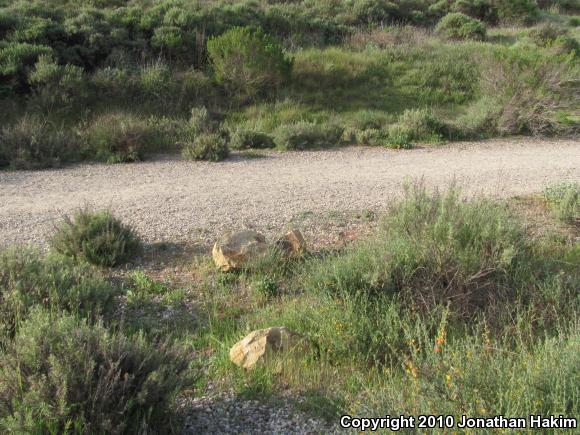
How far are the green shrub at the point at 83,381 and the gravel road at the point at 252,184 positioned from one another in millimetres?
3077

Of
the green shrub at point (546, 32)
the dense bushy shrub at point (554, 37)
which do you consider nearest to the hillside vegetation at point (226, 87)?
the dense bushy shrub at point (554, 37)

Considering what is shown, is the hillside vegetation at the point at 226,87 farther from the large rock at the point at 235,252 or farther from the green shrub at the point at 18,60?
the large rock at the point at 235,252

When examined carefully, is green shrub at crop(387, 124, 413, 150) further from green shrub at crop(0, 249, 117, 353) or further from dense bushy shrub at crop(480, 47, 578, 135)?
green shrub at crop(0, 249, 117, 353)

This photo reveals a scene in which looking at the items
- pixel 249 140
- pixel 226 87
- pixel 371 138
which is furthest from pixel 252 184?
pixel 226 87

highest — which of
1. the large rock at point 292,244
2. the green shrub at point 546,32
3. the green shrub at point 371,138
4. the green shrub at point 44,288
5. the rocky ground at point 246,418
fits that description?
the green shrub at point 44,288

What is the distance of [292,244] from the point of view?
19.6 feet

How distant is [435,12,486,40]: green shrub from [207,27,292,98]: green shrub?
10.4 meters

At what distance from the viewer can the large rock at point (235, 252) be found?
5.70 metres

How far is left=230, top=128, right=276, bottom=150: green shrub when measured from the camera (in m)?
11.0

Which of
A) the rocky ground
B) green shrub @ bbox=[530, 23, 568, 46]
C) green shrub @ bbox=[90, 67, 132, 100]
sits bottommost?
green shrub @ bbox=[530, 23, 568, 46]

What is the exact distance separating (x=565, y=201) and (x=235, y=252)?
421cm

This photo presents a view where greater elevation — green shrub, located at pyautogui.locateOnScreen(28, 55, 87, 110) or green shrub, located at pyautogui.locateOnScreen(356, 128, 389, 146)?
green shrub, located at pyautogui.locateOnScreen(28, 55, 87, 110)

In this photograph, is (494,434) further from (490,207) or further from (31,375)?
(490,207)

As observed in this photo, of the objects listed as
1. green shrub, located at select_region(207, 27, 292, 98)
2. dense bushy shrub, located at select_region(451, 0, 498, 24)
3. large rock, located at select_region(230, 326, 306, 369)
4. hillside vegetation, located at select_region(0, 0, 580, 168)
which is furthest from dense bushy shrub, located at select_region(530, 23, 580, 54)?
large rock, located at select_region(230, 326, 306, 369)
